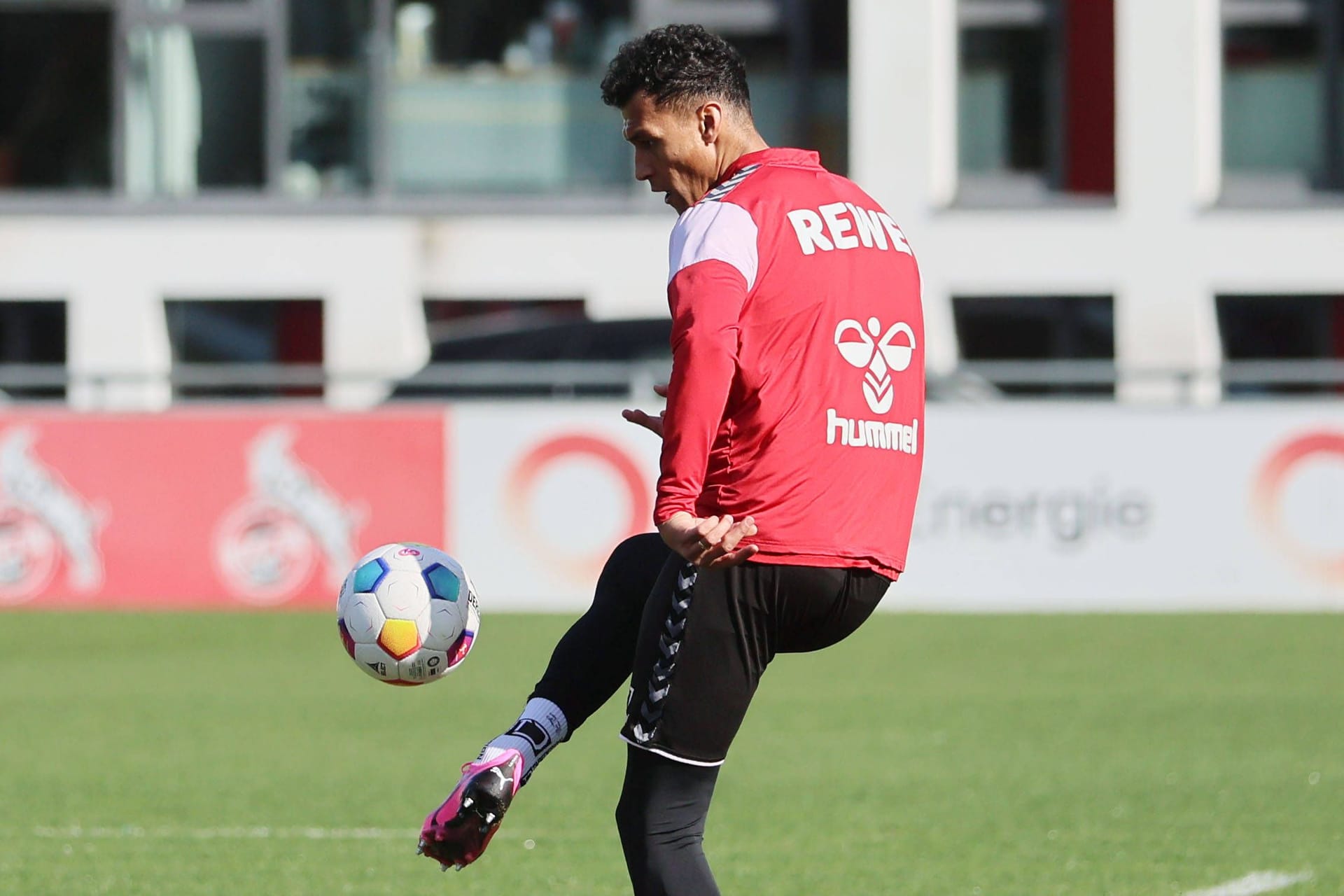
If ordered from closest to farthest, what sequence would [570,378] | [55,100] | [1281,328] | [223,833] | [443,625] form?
[443,625], [223,833], [570,378], [1281,328], [55,100]

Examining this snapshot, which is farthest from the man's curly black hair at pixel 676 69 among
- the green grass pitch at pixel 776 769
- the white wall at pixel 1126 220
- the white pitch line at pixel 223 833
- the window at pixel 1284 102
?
the window at pixel 1284 102

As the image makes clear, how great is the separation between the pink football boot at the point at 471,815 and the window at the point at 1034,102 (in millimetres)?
21483

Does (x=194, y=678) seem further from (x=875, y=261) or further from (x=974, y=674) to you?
(x=875, y=261)

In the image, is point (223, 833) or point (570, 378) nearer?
point (223, 833)

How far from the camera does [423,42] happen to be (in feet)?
82.6

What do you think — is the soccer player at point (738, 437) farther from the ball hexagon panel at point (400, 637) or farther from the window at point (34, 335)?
the window at point (34, 335)

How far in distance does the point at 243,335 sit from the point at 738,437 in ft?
72.4

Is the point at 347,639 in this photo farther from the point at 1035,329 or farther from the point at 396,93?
the point at 1035,329

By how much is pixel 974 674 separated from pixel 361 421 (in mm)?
5408

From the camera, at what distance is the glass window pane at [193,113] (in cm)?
2523

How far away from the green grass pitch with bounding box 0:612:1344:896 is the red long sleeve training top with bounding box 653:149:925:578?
7.36 ft

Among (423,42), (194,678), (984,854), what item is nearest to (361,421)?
(194,678)

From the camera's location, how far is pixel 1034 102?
83.5 ft

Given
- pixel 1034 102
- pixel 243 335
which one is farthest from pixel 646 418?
pixel 1034 102
